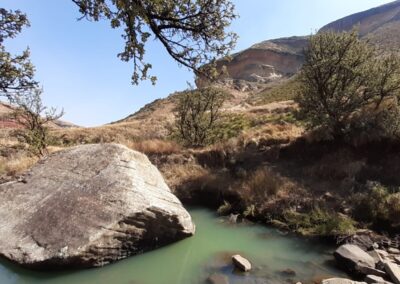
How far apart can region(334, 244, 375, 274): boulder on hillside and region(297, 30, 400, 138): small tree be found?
6116 mm

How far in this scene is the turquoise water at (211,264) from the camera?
260 inches

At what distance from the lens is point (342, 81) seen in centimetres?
1304

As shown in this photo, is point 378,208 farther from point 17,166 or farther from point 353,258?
point 17,166

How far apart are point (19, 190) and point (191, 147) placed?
7.98 metres

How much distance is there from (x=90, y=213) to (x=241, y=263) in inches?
130

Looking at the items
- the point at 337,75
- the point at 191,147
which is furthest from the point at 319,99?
the point at 191,147

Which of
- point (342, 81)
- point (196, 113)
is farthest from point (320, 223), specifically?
point (196, 113)

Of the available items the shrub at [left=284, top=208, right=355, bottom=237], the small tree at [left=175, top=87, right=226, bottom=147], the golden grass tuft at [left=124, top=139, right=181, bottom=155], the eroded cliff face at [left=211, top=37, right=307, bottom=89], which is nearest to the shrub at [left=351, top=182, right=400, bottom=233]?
the shrub at [left=284, top=208, right=355, bottom=237]

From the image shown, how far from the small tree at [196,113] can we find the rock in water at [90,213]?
7.77m

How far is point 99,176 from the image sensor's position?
29.3ft

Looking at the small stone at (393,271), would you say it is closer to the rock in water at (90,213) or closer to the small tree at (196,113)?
the rock in water at (90,213)

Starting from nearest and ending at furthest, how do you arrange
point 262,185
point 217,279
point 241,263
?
1. point 217,279
2. point 241,263
3. point 262,185

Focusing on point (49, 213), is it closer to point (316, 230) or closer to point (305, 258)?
point (305, 258)

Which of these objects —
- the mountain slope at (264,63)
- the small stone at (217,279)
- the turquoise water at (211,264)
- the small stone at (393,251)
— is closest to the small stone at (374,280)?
the turquoise water at (211,264)
